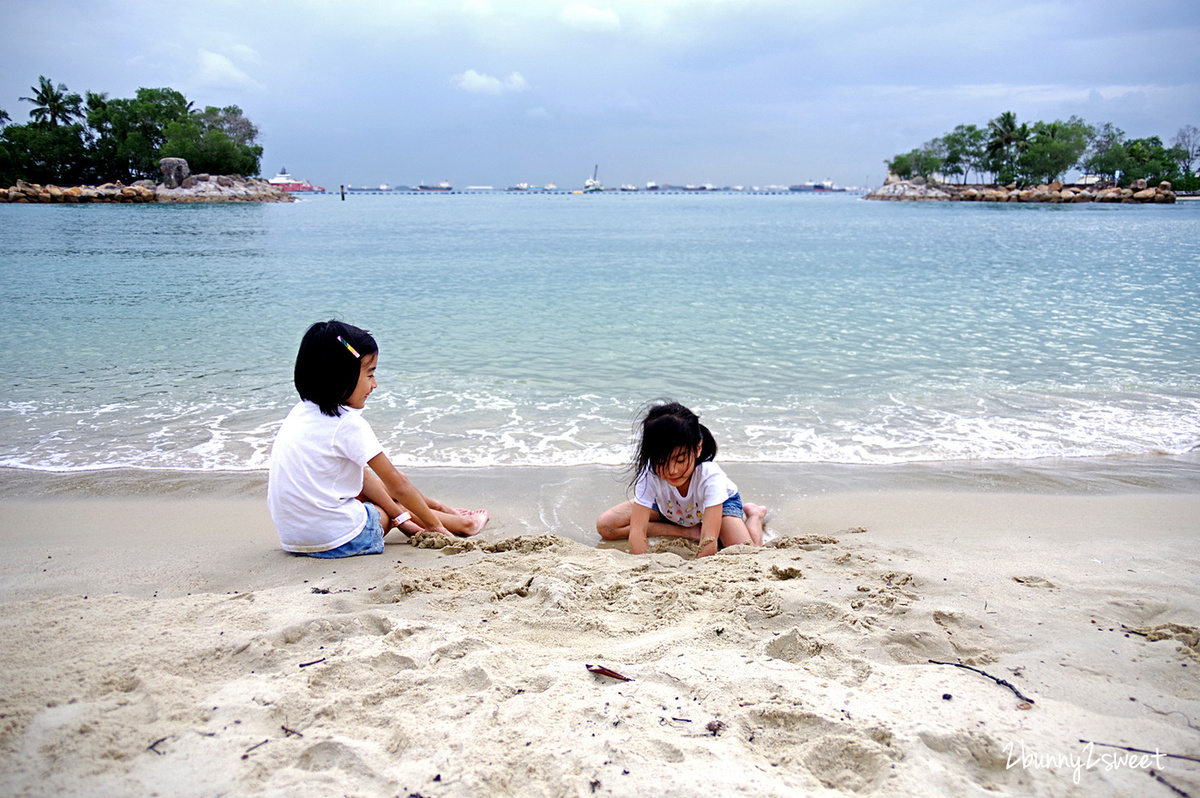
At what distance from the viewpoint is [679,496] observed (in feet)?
13.2

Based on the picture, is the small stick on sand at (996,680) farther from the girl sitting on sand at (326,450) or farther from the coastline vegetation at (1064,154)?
the coastline vegetation at (1064,154)

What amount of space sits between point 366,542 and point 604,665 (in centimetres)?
181

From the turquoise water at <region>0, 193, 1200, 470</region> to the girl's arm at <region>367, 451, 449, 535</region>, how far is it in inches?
63.0

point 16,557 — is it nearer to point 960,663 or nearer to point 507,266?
point 960,663

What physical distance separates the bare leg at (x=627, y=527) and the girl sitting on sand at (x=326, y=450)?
1.40 metres

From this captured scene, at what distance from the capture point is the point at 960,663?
2289 mm

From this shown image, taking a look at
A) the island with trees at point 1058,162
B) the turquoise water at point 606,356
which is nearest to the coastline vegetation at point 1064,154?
the island with trees at point 1058,162

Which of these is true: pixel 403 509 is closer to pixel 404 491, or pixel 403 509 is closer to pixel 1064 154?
pixel 404 491

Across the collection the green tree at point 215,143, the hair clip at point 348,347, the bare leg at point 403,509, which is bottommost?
the bare leg at point 403,509

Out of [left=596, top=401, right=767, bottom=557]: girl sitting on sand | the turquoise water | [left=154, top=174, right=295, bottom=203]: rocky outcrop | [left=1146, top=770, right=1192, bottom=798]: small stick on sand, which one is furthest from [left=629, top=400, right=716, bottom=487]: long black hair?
[left=154, top=174, right=295, bottom=203]: rocky outcrop

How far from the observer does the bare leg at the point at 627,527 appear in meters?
4.11

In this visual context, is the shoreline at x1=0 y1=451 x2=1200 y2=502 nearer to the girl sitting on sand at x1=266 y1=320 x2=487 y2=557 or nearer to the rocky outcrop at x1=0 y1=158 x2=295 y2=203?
the girl sitting on sand at x1=266 y1=320 x2=487 y2=557

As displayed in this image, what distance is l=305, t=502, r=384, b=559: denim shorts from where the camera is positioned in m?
3.50

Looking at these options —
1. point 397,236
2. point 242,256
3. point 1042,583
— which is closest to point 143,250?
point 242,256
